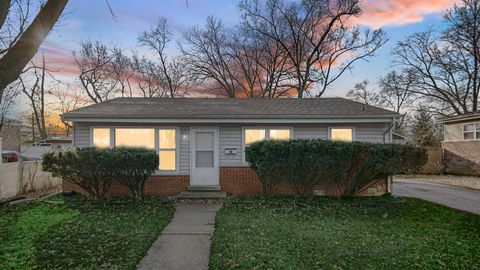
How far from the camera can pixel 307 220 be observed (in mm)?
7719

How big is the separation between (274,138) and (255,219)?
160 inches

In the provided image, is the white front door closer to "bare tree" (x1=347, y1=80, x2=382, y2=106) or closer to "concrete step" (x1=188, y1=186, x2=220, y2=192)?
"concrete step" (x1=188, y1=186, x2=220, y2=192)

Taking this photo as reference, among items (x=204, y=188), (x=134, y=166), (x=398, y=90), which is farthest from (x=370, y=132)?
(x=398, y=90)

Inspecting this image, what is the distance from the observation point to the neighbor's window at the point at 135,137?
10.7m

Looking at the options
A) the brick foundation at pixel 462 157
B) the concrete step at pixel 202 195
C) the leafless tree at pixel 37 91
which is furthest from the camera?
the leafless tree at pixel 37 91

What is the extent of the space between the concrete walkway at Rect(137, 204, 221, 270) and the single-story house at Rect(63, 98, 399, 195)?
2426 mm

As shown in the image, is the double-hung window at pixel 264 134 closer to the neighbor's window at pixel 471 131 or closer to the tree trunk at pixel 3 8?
the tree trunk at pixel 3 8

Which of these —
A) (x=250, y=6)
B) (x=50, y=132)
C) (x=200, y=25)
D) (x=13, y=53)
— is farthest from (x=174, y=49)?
(x=13, y=53)

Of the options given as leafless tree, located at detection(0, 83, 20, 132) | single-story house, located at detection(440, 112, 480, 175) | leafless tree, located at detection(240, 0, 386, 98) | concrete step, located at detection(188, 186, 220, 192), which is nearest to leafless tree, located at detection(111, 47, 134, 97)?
leafless tree, located at detection(0, 83, 20, 132)

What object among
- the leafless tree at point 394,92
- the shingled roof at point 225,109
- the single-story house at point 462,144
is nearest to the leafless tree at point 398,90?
the leafless tree at point 394,92

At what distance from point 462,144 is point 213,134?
18.4m

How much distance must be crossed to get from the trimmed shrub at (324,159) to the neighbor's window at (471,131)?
44.9 ft

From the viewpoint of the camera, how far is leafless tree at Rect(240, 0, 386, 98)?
2869cm

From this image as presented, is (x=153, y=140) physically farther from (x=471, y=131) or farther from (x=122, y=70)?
(x=122, y=70)
